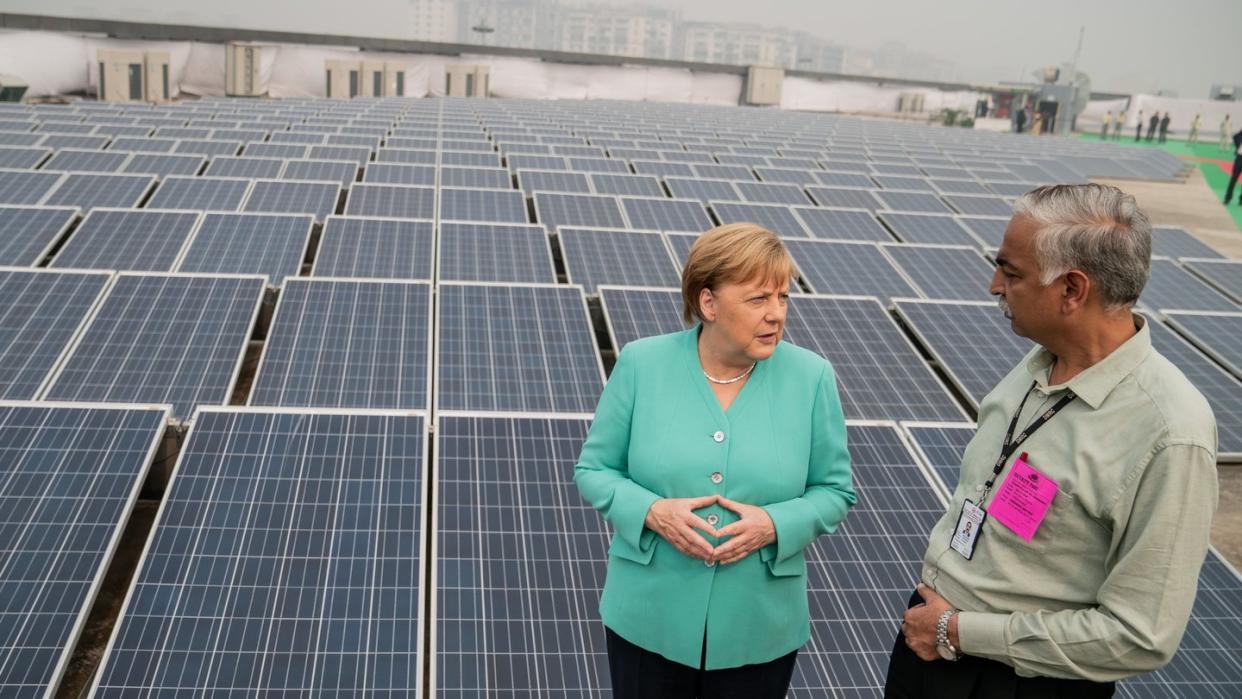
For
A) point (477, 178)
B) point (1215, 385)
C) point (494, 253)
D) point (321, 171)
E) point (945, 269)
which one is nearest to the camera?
point (1215, 385)

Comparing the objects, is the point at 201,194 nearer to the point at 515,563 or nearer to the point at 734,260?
the point at 515,563

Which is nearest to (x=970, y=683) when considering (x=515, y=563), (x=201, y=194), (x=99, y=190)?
(x=515, y=563)

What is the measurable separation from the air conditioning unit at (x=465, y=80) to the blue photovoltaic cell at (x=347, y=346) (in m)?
43.6

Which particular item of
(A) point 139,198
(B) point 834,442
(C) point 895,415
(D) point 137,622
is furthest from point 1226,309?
(A) point 139,198

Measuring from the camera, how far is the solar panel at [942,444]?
4988 millimetres

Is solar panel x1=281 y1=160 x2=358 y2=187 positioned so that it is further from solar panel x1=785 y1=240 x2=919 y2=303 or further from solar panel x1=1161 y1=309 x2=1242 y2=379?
solar panel x1=1161 y1=309 x2=1242 y2=379

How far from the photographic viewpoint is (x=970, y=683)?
8.59 feet

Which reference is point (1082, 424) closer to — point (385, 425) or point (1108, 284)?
point (1108, 284)

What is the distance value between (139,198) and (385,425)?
832 cm

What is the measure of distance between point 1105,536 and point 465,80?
4916 cm

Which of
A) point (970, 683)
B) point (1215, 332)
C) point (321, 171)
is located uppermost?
point (970, 683)

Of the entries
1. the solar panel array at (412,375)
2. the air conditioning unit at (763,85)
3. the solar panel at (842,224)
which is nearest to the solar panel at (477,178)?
the solar panel array at (412,375)

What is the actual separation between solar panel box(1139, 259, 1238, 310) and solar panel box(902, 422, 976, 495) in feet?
18.1

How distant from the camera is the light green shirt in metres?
2.14
